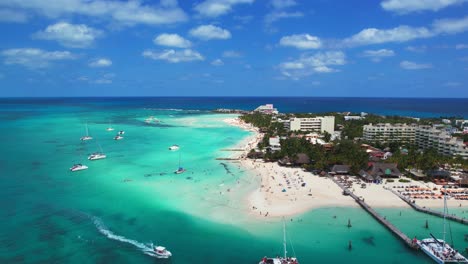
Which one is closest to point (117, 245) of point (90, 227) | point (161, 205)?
point (90, 227)

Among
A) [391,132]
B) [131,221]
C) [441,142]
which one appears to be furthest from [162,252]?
[391,132]

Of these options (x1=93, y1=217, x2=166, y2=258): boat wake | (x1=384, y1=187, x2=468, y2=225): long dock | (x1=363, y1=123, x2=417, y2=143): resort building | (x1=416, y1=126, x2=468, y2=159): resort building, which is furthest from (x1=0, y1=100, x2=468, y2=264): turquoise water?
(x1=363, y1=123, x2=417, y2=143): resort building

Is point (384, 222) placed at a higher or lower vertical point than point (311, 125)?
lower

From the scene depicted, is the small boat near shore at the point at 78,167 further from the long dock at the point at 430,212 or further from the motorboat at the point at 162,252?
the long dock at the point at 430,212

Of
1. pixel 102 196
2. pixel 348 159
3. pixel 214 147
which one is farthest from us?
pixel 214 147

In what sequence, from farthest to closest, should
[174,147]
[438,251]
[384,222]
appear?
[174,147] < [384,222] < [438,251]

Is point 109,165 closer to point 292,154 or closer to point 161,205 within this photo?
point 161,205

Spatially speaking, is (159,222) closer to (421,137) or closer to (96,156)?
(96,156)
